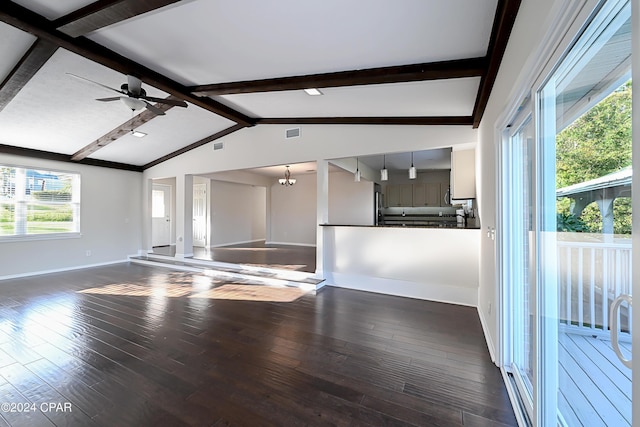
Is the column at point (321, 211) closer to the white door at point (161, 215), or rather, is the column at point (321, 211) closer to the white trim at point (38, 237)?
the white trim at point (38, 237)

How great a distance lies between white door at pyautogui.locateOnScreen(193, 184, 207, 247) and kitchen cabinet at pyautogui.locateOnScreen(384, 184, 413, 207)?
5970 mm

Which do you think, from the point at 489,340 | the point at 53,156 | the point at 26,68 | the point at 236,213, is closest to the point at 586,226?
the point at 489,340

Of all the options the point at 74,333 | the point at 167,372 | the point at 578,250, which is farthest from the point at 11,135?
the point at 578,250

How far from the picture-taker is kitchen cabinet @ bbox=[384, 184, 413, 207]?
8188mm

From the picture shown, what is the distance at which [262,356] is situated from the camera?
2.38 meters

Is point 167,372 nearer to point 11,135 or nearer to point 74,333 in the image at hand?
point 74,333

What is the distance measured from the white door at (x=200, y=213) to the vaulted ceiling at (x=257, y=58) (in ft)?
13.3

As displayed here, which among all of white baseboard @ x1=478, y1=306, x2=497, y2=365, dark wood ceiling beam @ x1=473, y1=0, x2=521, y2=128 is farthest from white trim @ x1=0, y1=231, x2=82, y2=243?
dark wood ceiling beam @ x1=473, y1=0, x2=521, y2=128

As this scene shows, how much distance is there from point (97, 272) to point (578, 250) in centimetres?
765

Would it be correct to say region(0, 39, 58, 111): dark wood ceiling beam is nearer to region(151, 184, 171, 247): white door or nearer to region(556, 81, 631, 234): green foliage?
region(556, 81, 631, 234): green foliage

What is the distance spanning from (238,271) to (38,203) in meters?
4.43

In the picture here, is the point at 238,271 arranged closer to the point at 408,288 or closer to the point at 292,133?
the point at 292,133

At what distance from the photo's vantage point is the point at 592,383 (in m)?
1.16

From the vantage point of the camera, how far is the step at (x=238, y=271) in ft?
15.6
